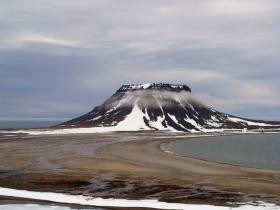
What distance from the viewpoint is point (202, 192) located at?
34.7 metres

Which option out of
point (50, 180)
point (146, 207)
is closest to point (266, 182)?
point (146, 207)

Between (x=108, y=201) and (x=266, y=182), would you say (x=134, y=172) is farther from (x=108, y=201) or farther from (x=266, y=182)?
(x=108, y=201)

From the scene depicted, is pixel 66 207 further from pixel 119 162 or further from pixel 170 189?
pixel 119 162

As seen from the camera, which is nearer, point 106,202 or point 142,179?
point 106,202

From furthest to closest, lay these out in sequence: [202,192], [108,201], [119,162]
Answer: [119,162] < [202,192] < [108,201]

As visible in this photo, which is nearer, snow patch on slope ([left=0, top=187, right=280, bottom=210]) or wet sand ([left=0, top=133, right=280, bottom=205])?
snow patch on slope ([left=0, top=187, right=280, bottom=210])

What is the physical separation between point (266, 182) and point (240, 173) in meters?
6.91

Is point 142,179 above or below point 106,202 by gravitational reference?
above

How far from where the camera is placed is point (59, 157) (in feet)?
202

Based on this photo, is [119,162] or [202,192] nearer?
[202,192]

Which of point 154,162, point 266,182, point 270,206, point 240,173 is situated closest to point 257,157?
point 154,162

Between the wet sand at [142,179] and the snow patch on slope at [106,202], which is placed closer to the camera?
the snow patch on slope at [106,202]

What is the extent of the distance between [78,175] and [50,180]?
13.0ft

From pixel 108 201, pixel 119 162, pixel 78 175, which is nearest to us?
pixel 108 201
